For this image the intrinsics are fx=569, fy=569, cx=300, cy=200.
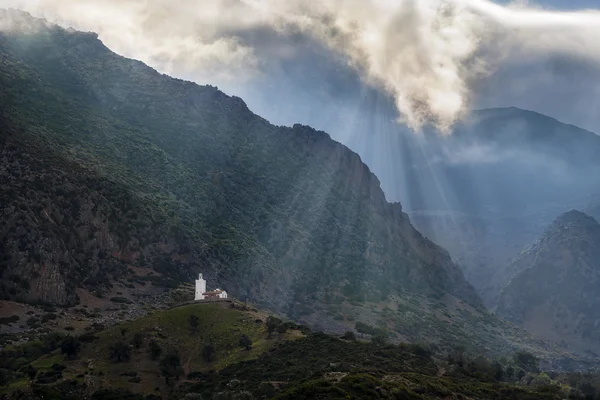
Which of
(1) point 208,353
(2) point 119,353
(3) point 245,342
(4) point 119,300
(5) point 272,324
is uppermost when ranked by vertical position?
(4) point 119,300

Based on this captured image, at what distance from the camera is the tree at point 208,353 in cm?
7874

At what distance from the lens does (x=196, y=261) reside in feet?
442

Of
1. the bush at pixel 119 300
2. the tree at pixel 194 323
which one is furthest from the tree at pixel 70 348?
the bush at pixel 119 300

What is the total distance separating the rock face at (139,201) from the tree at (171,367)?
3320cm

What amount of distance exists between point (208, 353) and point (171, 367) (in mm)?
7011

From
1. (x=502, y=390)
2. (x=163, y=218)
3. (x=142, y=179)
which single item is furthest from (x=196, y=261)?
(x=502, y=390)

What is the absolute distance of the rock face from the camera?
108312 millimetres

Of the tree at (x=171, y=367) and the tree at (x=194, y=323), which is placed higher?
the tree at (x=194, y=323)

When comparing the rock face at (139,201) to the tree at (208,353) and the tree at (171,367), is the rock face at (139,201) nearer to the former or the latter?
the tree at (171,367)

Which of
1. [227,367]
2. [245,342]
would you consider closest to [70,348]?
[227,367]

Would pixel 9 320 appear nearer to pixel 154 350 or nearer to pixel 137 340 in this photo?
pixel 137 340

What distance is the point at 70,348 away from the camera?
7306cm

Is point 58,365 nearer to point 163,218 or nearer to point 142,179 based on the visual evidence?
point 163,218

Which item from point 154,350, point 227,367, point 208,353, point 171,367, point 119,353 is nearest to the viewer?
point 171,367
